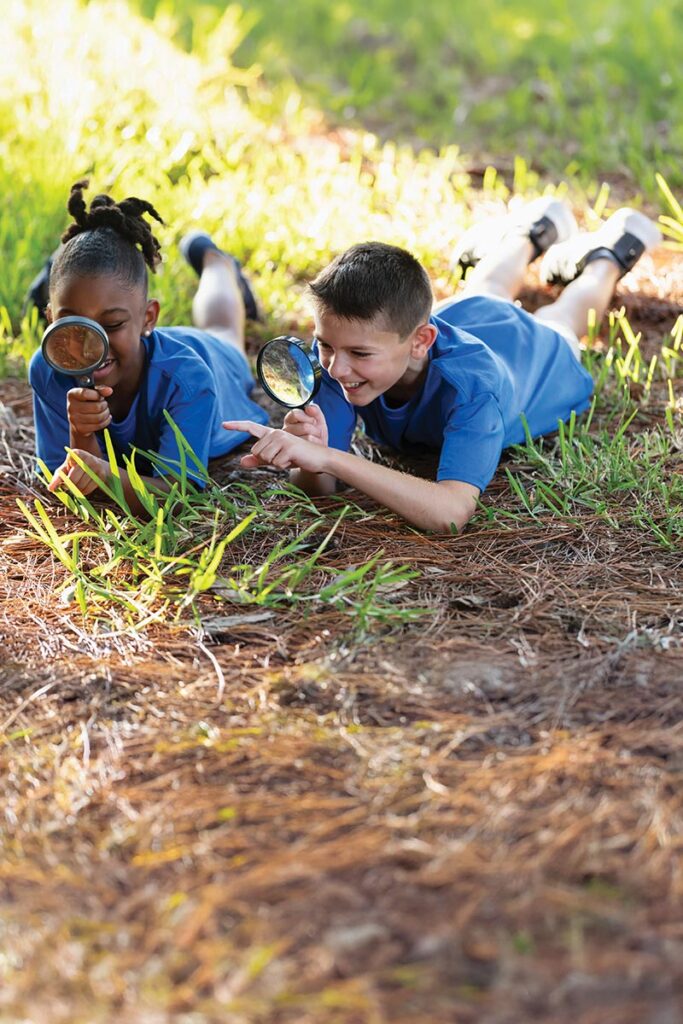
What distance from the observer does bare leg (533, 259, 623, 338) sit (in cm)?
425

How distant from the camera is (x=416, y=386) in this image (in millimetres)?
3250

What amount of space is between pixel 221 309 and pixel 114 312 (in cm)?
107

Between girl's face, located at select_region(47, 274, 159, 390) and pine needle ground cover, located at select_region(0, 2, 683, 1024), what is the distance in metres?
0.40

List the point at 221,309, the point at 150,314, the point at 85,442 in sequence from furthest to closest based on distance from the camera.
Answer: the point at 221,309
the point at 150,314
the point at 85,442

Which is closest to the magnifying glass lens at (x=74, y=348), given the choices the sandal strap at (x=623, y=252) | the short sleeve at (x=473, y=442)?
the short sleeve at (x=473, y=442)

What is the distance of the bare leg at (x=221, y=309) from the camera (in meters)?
4.15

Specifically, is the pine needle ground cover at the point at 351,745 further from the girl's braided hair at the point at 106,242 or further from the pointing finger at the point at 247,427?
the girl's braided hair at the point at 106,242

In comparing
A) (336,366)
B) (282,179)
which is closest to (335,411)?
(336,366)

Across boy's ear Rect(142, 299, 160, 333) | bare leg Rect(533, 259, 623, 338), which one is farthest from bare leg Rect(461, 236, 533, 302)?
boy's ear Rect(142, 299, 160, 333)

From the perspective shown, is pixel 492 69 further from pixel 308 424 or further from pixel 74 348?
pixel 74 348

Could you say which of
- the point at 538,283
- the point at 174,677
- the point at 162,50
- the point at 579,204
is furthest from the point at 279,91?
the point at 174,677

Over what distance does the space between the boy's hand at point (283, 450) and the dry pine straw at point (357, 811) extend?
1.46ft

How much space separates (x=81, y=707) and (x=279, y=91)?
5.48 meters

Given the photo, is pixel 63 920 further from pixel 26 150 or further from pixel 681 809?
pixel 26 150
